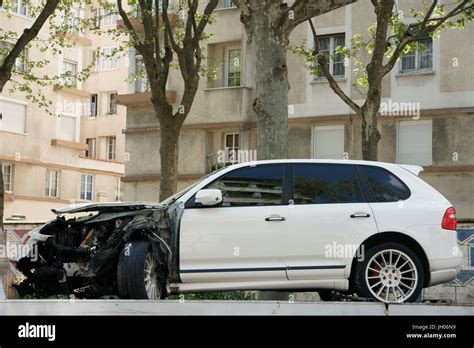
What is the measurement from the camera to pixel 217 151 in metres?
31.5

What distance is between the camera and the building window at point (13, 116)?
4188cm

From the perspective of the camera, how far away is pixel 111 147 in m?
55.5

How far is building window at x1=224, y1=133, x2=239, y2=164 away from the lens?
30969mm

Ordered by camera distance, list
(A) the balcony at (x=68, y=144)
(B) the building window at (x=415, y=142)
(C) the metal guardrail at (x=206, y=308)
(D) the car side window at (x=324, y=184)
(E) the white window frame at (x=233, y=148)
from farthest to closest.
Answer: (A) the balcony at (x=68, y=144) → (E) the white window frame at (x=233, y=148) → (B) the building window at (x=415, y=142) → (D) the car side window at (x=324, y=184) → (C) the metal guardrail at (x=206, y=308)

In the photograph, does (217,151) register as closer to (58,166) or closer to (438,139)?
(438,139)

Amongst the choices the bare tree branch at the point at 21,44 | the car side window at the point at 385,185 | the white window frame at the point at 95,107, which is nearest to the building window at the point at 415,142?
the bare tree branch at the point at 21,44

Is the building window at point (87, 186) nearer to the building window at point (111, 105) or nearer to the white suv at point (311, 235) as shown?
the building window at point (111, 105)

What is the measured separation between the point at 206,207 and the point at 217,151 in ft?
76.1

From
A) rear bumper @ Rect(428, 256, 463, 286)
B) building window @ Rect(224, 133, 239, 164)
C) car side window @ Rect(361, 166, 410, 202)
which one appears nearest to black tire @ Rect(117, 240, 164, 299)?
car side window @ Rect(361, 166, 410, 202)

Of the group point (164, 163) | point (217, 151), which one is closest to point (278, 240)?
point (164, 163)

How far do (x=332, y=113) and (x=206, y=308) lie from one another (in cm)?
2383

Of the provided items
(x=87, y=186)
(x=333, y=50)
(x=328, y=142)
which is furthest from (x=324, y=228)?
(x=87, y=186)

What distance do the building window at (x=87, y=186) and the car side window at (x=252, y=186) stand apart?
135 ft
